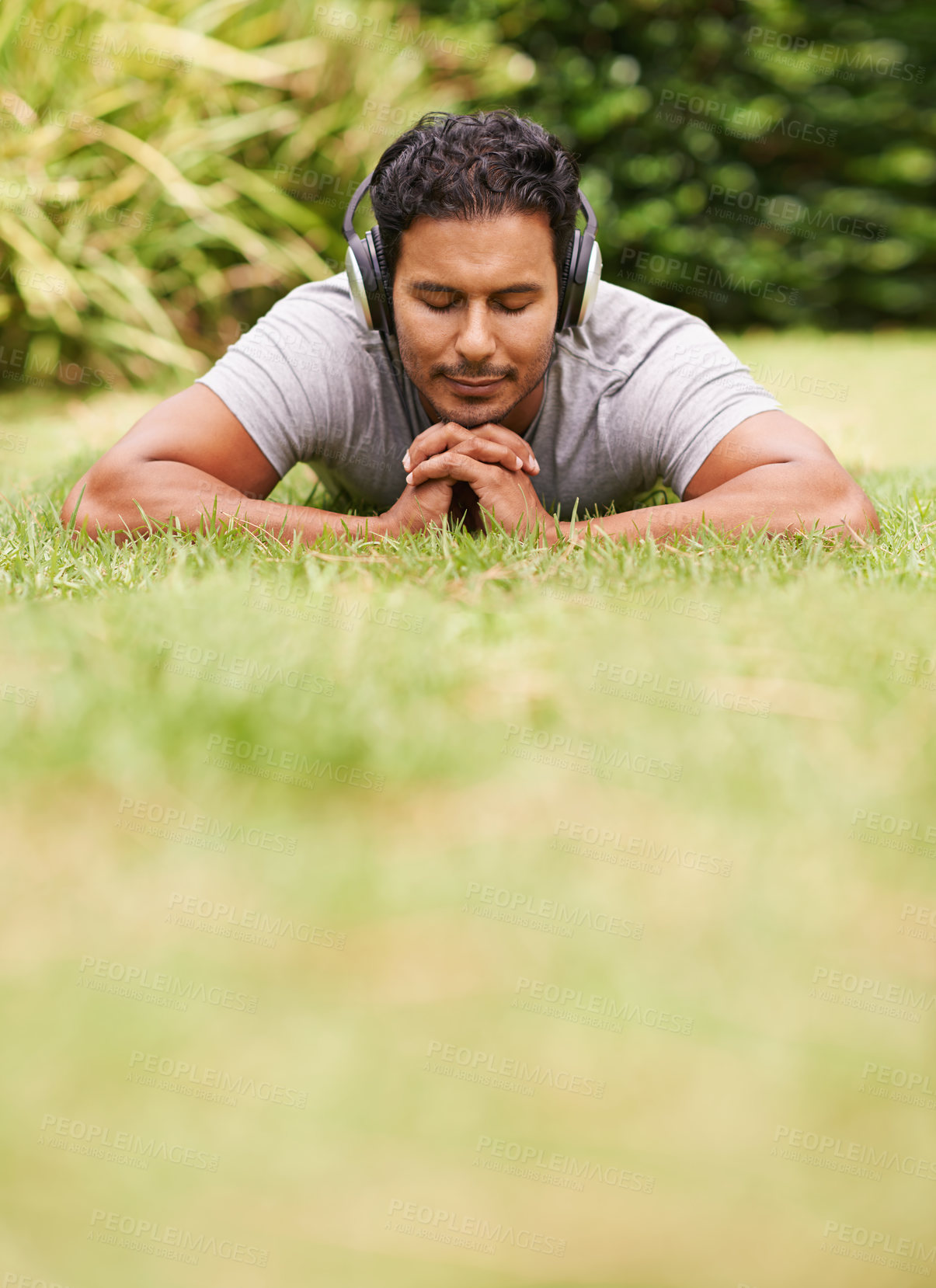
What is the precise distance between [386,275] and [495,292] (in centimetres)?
28

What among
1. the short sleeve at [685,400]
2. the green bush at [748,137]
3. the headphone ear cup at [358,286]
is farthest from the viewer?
the green bush at [748,137]

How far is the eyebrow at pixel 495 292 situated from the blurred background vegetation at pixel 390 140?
11.3ft

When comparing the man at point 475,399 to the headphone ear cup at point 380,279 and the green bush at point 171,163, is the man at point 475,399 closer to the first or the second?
the headphone ear cup at point 380,279

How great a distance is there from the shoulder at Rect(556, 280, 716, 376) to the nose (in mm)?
401

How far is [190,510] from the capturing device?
2543mm

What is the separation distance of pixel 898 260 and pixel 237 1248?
874 cm

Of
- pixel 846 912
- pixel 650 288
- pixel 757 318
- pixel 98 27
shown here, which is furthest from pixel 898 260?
pixel 846 912

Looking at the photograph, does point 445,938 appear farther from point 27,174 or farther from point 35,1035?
point 27,174

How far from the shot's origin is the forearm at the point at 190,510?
99.0 inches

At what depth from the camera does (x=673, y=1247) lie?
1004 millimetres

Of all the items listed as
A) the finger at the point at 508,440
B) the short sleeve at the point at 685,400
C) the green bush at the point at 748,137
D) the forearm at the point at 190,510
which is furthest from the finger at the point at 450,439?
the green bush at the point at 748,137

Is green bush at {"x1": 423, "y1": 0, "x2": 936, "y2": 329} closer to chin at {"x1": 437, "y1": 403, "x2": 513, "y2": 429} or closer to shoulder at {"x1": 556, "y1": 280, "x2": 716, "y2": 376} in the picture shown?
shoulder at {"x1": 556, "y1": 280, "x2": 716, "y2": 376}

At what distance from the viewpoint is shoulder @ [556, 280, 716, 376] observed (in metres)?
2.88

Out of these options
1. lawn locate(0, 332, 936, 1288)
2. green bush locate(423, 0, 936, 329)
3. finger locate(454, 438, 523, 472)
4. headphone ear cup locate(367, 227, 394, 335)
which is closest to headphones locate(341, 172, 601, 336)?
headphone ear cup locate(367, 227, 394, 335)
